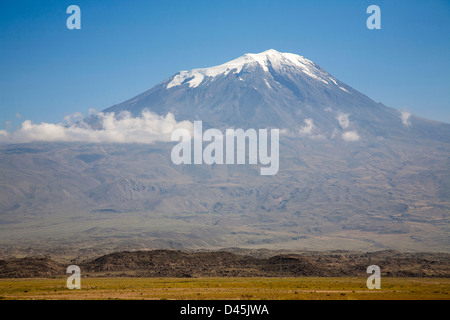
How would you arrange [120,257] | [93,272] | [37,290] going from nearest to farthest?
[37,290]
[93,272]
[120,257]

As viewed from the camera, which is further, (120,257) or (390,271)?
(120,257)

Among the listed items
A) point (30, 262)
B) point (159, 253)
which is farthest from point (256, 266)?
point (30, 262)

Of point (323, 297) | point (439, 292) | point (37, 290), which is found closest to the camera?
point (323, 297)
